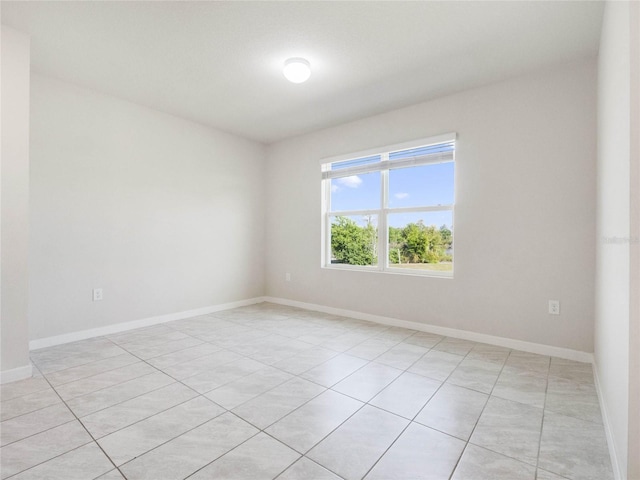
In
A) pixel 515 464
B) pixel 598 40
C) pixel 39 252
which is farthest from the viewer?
pixel 39 252

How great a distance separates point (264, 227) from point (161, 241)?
1691 millimetres

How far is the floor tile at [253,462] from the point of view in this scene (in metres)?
1.35

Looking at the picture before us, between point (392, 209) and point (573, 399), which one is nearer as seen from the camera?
point (573, 399)

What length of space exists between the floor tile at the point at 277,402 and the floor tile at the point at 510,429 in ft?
3.24

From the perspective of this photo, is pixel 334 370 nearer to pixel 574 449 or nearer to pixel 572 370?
pixel 574 449

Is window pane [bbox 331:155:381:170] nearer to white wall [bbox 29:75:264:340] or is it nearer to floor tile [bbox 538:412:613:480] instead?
white wall [bbox 29:75:264:340]

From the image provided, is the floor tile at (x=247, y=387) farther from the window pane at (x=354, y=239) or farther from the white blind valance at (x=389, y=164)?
the white blind valance at (x=389, y=164)

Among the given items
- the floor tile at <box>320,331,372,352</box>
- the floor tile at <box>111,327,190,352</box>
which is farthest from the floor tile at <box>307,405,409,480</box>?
the floor tile at <box>111,327,190,352</box>

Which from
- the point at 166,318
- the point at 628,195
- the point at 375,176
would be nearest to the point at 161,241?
the point at 166,318

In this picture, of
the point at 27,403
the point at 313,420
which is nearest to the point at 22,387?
the point at 27,403

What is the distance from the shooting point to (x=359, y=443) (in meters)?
1.58

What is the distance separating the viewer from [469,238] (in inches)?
127

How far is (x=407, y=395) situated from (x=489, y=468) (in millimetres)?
687

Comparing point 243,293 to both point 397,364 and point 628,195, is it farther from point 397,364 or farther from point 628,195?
point 628,195
